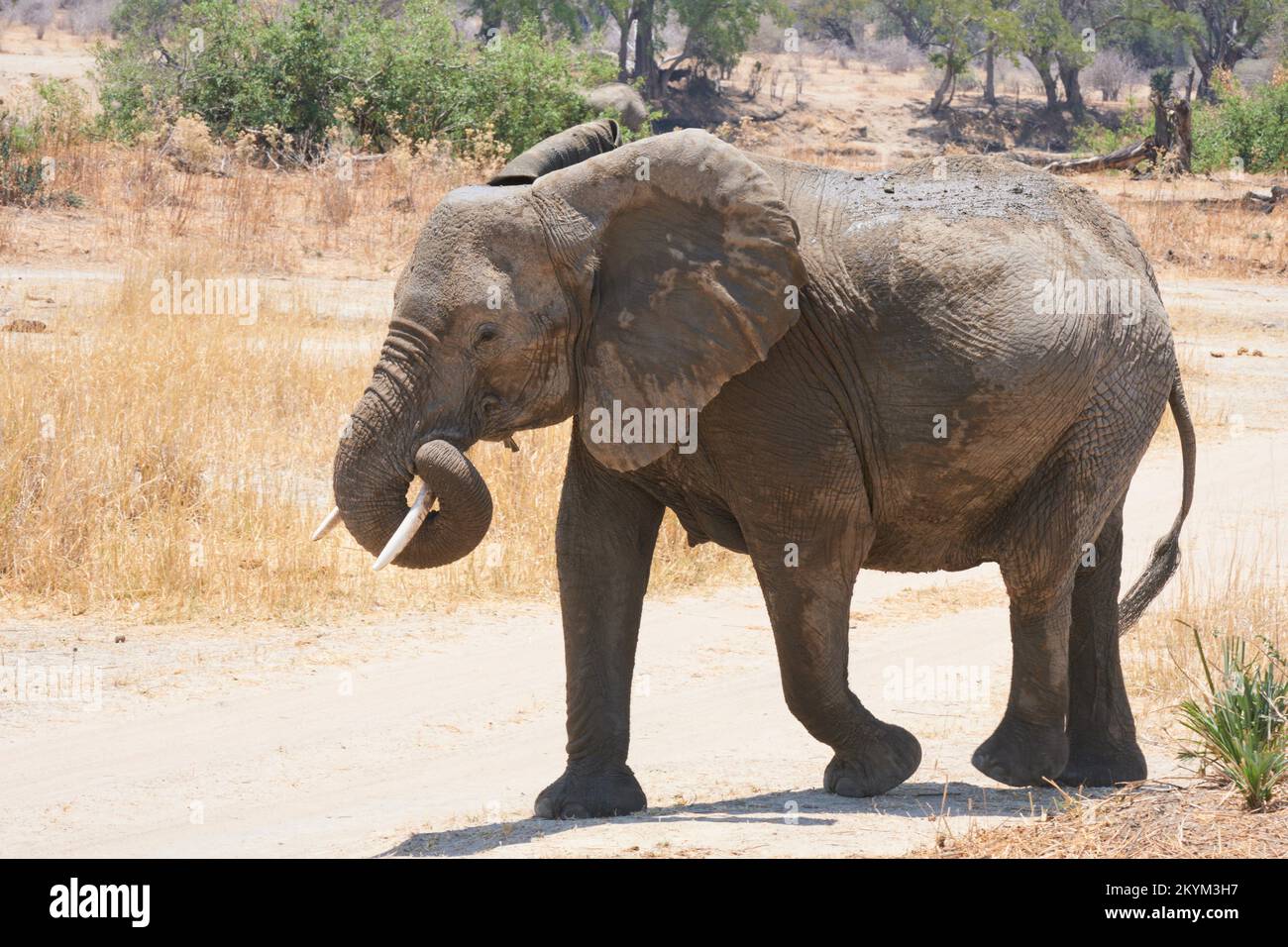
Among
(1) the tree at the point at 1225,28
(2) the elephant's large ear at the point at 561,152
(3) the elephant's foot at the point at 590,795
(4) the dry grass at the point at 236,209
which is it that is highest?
(1) the tree at the point at 1225,28

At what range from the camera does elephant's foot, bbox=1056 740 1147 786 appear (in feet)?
21.7

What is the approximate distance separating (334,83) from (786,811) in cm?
1941

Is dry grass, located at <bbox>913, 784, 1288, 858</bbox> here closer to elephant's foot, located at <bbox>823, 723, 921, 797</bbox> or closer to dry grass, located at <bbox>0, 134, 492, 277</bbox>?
elephant's foot, located at <bbox>823, 723, 921, 797</bbox>

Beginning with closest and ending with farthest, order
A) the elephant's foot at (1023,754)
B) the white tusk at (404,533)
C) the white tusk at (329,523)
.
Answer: the white tusk at (404,533), the white tusk at (329,523), the elephant's foot at (1023,754)

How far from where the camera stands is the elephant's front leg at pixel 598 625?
5867 mm

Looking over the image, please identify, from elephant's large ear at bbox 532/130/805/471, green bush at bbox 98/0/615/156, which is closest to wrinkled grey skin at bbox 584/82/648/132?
green bush at bbox 98/0/615/156

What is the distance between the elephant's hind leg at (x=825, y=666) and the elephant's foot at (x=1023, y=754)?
0.40m

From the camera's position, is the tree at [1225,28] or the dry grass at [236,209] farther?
the tree at [1225,28]

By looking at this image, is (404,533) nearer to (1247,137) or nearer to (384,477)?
(384,477)

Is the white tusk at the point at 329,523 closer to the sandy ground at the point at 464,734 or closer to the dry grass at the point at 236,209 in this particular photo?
the sandy ground at the point at 464,734

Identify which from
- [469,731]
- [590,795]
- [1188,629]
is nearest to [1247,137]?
[1188,629]

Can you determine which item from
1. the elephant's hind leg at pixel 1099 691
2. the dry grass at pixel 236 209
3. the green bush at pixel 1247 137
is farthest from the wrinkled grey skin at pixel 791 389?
the green bush at pixel 1247 137

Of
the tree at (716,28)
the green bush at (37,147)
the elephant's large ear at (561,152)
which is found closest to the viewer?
the elephant's large ear at (561,152)
